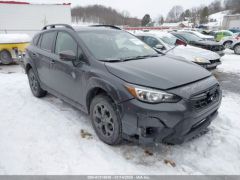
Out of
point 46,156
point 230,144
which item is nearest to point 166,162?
point 230,144

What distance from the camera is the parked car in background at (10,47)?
9117 mm

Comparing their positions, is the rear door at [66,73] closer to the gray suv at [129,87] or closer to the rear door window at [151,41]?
the gray suv at [129,87]

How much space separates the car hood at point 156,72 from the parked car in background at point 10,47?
7528 millimetres

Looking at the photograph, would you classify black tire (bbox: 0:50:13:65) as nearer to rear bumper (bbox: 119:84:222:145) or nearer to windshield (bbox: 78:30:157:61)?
windshield (bbox: 78:30:157:61)

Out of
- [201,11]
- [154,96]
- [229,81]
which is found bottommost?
[229,81]

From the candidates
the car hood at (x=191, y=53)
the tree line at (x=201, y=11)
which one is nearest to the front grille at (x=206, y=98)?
the car hood at (x=191, y=53)

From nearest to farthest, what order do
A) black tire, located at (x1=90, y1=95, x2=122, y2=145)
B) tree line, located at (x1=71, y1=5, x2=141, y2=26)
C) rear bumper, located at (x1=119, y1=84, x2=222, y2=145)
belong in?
rear bumper, located at (x1=119, y1=84, x2=222, y2=145)
black tire, located at (x1=90, y1=95, x2=122, y2=145)
tree line, located at (x1=71, y1=5, x2=141, y2=26)

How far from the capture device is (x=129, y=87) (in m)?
2.67

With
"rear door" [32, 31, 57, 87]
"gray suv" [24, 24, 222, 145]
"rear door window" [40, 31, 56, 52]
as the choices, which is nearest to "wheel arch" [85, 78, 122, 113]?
"gray suv" [24, 24, 222, 145]

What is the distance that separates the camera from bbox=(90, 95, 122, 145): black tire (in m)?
2.90

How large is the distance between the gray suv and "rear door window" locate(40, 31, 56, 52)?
100 millimetres

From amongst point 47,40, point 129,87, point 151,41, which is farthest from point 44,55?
point 151,41

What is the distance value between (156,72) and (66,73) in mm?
1636

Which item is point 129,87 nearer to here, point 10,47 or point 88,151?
point 88,151
